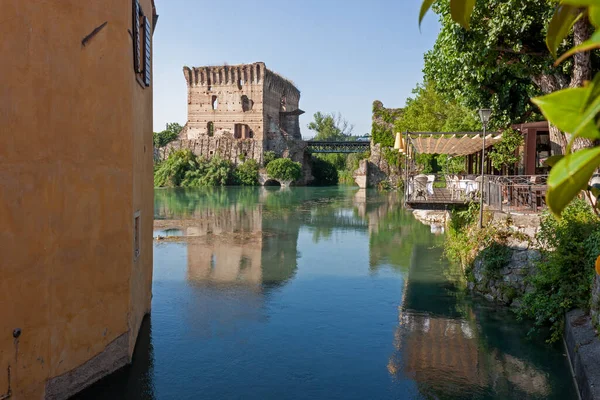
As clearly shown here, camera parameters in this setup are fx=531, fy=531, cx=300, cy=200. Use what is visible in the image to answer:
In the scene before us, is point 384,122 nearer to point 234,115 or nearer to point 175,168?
point 234,115

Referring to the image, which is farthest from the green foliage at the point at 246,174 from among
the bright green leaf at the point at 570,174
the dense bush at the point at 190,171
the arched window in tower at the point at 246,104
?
the bright green leaf at the point at 570,174

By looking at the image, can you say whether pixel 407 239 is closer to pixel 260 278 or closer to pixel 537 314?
pixel 260 278

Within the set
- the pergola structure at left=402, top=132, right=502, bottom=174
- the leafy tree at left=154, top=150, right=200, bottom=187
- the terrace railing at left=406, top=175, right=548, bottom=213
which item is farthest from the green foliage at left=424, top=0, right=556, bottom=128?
the leafy tree at left=154, top=150, right=200, bottom=187

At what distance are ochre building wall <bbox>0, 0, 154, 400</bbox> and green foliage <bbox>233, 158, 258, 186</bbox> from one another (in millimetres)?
41321

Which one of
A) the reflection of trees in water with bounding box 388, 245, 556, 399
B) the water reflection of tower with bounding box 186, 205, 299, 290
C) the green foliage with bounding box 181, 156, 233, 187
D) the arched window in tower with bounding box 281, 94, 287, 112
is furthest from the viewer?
the arched window in tower with bounding box 281, 94, 287, 112

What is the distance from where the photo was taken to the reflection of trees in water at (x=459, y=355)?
685 centimetres

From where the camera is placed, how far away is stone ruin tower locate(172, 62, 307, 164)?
48656 millimetres

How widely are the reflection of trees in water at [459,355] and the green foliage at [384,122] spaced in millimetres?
34973

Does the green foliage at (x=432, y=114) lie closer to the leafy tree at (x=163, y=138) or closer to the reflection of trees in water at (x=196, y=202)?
the reflection of trees in water at (x=196, y=202)

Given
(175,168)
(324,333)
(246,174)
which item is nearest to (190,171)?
(175,168)

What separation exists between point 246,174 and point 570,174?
158 ft

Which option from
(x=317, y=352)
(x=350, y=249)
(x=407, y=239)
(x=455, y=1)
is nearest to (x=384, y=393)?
(x=317, y=352)

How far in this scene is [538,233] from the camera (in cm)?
935

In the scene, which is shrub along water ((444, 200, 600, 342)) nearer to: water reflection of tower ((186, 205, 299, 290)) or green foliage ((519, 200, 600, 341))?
green foliage ((519, 200, 600, 341))
